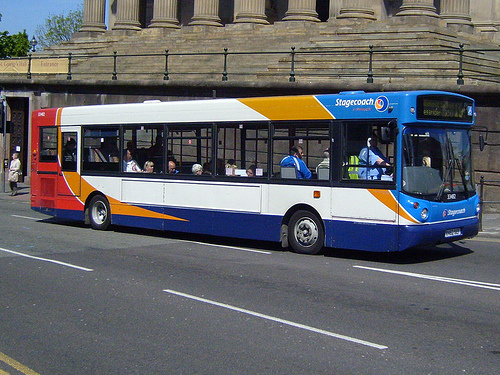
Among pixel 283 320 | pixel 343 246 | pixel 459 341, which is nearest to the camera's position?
pixel 459 341

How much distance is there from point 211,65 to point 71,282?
2175 cm

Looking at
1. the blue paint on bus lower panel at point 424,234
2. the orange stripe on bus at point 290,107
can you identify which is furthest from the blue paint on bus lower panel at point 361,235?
the orange stripe on bus at point 290,107

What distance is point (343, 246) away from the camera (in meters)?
12.4

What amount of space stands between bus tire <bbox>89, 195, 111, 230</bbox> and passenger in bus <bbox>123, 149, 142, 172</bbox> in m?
1.05

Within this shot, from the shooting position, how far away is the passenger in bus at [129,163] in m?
16.1

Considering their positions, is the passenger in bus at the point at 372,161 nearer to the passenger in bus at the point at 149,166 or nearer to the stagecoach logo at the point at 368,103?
the stagecoach logo at the point at 368,103

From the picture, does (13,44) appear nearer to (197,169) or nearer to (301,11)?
(301,11)

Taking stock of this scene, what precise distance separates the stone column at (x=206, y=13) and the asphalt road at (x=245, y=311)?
24.8m

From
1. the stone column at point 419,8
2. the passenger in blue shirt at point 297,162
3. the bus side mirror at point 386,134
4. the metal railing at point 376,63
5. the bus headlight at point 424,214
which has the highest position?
A: the stone column at point 419,8

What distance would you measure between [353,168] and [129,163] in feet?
19.3

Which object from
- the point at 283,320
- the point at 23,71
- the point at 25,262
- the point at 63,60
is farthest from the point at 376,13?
the point at 283,320

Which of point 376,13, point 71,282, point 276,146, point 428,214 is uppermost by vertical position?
point 376,13

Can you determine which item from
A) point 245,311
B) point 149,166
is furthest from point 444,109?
point 149,166

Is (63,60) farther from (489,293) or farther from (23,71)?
(489,293)
